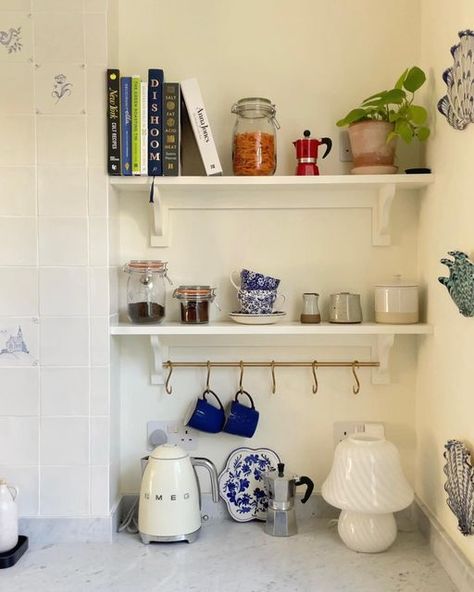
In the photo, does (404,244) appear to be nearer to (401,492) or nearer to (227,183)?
(227,183)

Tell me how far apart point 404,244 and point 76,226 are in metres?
0.86

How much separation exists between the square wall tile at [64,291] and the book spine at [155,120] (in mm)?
317

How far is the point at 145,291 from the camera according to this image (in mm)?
1693

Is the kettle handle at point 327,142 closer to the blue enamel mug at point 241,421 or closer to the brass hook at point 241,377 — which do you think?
the brass hook at point 241,377

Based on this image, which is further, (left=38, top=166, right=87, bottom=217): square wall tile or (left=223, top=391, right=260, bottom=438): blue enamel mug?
(left=223, top=391, right=260, bottom=438): blue enamel mug

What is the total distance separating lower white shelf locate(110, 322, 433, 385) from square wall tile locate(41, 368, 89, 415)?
14 cm

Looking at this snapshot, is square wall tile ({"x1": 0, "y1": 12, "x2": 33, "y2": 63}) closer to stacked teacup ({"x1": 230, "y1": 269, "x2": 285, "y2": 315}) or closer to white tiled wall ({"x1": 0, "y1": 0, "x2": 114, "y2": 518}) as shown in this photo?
white tiled wall ({"x1": 0, "y1": 0, "x2": 114, "y2": 518})

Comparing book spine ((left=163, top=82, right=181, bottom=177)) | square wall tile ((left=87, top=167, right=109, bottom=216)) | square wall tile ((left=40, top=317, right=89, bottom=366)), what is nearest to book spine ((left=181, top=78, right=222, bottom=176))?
book spine ((left=163, top=82, right=181, bottom=177))

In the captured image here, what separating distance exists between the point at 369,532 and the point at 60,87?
4.27ft

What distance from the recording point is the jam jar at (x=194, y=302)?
65.6 inches

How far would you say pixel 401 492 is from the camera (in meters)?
1.54

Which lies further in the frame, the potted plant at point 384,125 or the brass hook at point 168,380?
the brass hook at point 168,380

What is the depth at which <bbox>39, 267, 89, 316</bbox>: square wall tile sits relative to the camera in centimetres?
161

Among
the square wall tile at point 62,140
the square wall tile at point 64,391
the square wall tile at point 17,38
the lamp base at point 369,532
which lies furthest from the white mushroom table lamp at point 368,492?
the square wall tile at point 17,38
